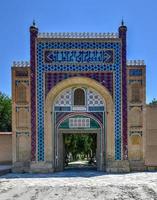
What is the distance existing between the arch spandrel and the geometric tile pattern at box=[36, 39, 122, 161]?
183 millimetres

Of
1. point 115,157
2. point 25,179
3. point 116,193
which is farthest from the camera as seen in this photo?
point 115,157

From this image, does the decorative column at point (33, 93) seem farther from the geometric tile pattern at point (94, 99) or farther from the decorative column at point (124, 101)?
the decorative column at point (124, 101)

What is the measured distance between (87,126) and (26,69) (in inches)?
150

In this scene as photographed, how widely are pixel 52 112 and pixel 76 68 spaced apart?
227 cm

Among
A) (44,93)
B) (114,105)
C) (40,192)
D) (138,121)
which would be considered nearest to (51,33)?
(44,93)

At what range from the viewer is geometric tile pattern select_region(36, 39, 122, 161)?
1570cm

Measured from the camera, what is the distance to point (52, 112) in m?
15.9

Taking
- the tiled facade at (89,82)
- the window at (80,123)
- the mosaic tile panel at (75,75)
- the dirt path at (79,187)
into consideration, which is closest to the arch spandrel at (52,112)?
the tiled facade at (89,82)

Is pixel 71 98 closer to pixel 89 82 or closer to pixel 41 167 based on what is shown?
pixel 89 82

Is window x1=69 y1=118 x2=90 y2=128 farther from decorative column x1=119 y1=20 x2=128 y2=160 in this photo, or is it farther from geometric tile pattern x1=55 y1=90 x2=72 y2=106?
decorative column x1=119 y1=20 x2=128 y2=160

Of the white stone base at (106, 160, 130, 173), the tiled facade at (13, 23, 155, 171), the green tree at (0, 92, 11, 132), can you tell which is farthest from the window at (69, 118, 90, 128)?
the green tree at (0, 92, 11, 132)

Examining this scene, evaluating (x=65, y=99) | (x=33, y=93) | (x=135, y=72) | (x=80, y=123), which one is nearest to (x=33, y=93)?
(x=33, y=93)

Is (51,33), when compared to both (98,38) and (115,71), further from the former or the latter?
(115,71)

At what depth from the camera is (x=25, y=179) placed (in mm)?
13375
